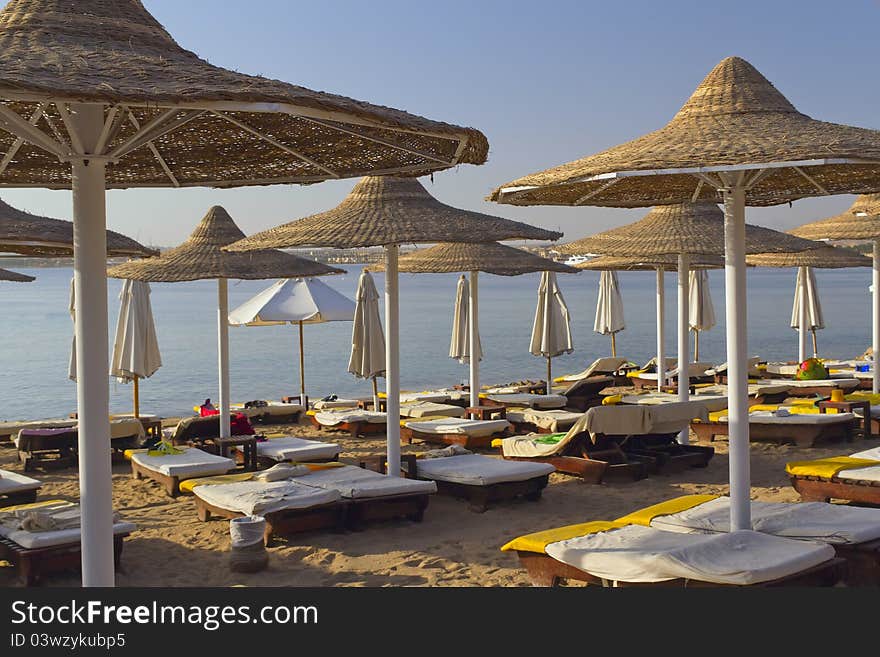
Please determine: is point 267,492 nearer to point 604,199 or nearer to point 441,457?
point 441,457

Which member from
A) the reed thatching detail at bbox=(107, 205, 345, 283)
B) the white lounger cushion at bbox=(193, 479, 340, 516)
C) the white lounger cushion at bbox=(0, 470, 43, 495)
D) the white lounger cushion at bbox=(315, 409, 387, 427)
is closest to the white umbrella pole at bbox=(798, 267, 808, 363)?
the white lounger cushion at bbox=(315, 409, 387, 427)

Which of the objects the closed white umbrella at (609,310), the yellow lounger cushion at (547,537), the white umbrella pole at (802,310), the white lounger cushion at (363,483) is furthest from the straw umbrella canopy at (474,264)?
the yellow lounger cushion at (547,537)

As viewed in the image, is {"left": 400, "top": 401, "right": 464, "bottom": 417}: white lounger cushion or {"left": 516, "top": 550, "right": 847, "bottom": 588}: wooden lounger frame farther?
{"left": 400, "top": 401, "right": 464, "bottom": 417}: white lounger cushion

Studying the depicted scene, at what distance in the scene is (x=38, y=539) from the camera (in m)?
5.56

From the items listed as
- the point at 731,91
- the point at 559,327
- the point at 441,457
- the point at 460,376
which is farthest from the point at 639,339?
the point at 731,91

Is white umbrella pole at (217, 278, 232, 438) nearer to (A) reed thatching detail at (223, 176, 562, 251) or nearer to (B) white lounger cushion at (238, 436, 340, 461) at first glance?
(B) white lounger cushion at (238, 436, 340, 461)

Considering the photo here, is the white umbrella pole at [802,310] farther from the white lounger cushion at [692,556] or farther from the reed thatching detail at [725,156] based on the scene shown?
the white lounger cushion at [692,556]

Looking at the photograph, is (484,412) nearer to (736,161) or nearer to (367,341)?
(367,341)

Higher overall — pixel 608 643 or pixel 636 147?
pixel 636 147

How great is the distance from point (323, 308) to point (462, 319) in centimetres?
219

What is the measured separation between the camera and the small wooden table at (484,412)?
11523 millimetres

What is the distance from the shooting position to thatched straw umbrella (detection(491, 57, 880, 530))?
416 cm

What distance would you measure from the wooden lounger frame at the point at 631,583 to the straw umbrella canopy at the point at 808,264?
9.77m

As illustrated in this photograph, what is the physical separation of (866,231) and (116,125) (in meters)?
10.8
